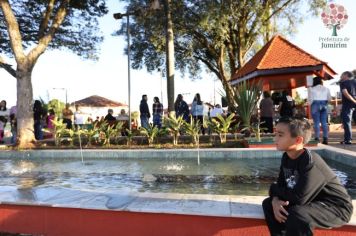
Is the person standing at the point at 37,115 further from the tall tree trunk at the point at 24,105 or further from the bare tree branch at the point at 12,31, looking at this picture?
the bare tree branch at the point at 12,31

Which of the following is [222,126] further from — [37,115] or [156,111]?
[37,115]

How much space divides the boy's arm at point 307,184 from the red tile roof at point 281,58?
12814mm

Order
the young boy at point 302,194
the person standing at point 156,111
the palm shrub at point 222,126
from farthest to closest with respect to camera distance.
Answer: the person standing at point 156,111, the palm shrub at point 222,126, the young boy at point 302,194

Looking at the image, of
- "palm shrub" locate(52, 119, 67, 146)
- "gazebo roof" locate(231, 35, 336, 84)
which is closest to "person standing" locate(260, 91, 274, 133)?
"gazebo roof" locate(231, 35, 336, 84)

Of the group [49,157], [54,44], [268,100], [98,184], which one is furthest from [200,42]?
[98,184]

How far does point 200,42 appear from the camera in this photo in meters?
26.8

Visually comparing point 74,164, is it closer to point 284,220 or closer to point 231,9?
point 284,220

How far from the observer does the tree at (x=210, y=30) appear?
20.2 meters

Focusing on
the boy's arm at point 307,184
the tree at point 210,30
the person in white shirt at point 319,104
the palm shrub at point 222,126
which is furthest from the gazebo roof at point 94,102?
the boy's arm at point 307,184

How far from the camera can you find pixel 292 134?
310 centimetres

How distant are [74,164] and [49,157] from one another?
1.64 metres

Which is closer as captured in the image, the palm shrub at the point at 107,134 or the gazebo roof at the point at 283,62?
the palm shrub at the point at 107,134

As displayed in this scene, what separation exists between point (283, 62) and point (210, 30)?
7.51 metres

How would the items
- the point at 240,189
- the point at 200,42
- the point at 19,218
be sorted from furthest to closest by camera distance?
the point at 200,42 < the point at 240,189 < the point at 19,218
